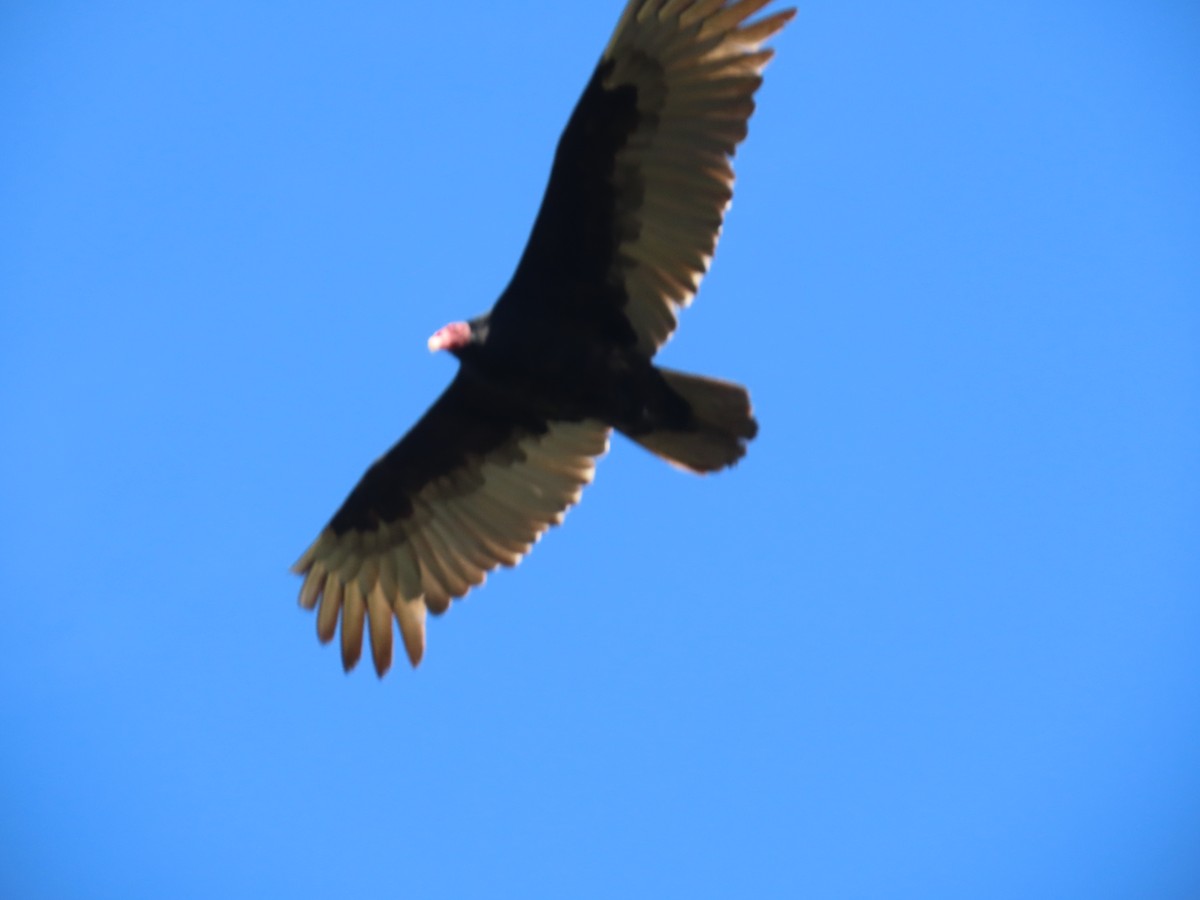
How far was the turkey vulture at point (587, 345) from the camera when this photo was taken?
6.04 metres

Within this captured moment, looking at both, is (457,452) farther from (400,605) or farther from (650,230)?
(650,230)

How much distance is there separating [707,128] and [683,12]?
50cm

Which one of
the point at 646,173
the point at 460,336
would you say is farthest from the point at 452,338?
the point at 646,173

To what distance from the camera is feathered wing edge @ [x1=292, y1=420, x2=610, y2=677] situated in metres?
7.00

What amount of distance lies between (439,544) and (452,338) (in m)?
1.34

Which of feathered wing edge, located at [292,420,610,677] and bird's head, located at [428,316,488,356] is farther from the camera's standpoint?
feathered wing edge, located at [292,420,610,677]

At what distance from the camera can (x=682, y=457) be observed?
6.40 m

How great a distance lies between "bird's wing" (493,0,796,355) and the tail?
0.92 feet

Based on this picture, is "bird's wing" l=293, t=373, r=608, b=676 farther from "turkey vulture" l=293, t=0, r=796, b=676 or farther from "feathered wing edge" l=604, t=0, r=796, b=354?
"feathered wing edge" l=604, t=0, r=796, b=354

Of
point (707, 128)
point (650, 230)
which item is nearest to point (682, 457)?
point (650, 230)

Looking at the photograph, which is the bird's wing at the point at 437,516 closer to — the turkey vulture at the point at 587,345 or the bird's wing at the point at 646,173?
the turkey vulture at the point at 587,345

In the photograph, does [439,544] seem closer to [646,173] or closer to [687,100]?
[646,173]

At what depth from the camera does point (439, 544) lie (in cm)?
716

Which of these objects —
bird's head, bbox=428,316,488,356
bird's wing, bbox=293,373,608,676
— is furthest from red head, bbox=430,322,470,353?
bird's wing, bbox=293,373,608,676
